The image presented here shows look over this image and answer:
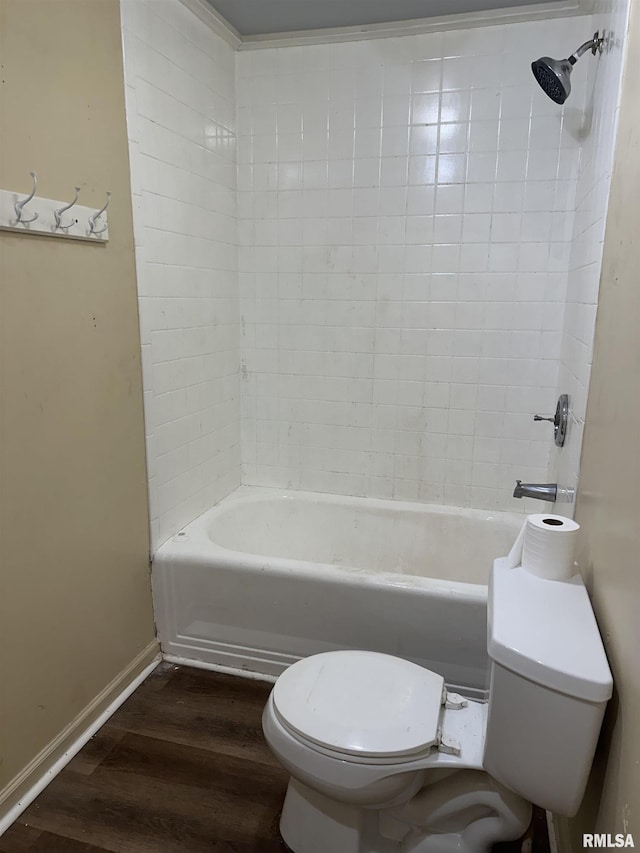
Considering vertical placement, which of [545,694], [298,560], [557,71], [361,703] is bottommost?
[298,560]

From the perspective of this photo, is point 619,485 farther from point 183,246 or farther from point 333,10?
point 333,10

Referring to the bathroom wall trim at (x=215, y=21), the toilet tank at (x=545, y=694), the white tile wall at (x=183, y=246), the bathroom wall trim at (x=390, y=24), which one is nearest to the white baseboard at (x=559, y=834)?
the toilet tank at (x=545, y=694)

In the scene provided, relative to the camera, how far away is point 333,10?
7.02 ft

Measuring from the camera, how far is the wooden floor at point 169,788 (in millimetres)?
1436

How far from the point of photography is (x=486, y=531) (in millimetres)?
2430

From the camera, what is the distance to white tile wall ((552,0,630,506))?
1.44 meters

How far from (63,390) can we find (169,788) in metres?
1.15

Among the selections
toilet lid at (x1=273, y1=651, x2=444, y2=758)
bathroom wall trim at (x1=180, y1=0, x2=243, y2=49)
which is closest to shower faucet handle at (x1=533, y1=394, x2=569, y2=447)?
toilet lid at (x1=273, y1=651, x2=444, y2=758)

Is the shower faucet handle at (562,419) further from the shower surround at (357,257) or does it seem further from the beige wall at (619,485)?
the beige wall at (619,485)

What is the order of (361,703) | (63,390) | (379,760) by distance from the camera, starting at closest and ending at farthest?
1. (379,760)
2. (361,703)
3. (63,390)

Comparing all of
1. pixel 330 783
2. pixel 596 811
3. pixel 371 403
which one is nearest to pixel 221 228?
pixel 371 403

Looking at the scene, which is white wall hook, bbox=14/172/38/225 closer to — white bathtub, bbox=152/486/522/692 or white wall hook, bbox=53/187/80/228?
white wall hook, bbox=53/187/80/228

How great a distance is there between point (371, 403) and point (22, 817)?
186cm

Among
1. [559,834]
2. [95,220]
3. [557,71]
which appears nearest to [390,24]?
[557,71]
